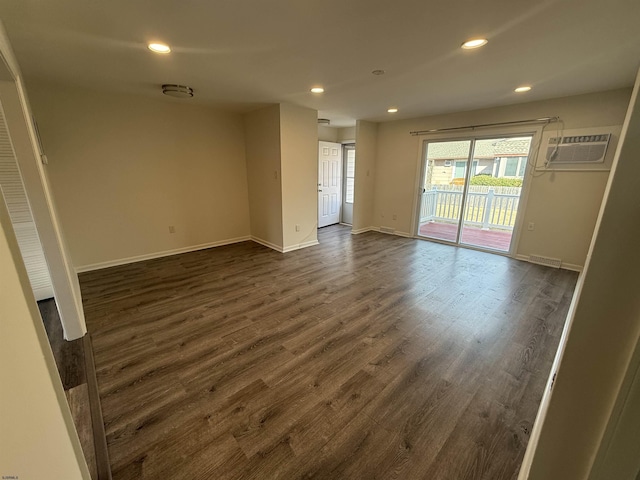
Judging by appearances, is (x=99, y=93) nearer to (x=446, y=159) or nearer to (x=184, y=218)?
(x=184, y=218)

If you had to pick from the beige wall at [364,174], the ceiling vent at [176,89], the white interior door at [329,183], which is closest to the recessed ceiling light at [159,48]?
the ceiling vent at [176,89]

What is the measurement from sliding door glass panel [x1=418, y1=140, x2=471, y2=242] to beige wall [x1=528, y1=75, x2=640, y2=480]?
4.83 meters

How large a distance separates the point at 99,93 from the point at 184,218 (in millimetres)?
1913

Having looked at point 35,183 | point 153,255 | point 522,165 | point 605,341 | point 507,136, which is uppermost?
point 507,136

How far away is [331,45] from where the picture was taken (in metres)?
2.05

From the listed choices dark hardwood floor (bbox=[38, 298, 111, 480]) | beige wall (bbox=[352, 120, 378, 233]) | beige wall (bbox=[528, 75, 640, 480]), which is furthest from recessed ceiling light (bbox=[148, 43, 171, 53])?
beige wall (bbox=[352, 120, 378, 233])

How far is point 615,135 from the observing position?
3221 mm

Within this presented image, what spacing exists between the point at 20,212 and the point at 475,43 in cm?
425

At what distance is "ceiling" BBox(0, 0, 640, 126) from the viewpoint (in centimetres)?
160

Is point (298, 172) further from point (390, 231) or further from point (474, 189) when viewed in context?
point (474, 189)

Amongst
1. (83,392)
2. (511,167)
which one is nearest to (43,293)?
(83,392)

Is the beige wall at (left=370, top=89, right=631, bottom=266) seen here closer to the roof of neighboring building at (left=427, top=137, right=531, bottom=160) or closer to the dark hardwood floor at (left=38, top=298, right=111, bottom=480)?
the roof of neighboring building at (left=427, top=137, right=531, bottom=160)

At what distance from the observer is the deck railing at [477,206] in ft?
17.4

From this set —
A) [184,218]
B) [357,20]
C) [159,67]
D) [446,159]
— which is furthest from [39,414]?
[446,159]
